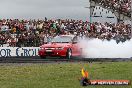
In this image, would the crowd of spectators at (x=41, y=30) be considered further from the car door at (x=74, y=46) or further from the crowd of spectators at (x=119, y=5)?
the crowd of spectators at (x=119, y=5)

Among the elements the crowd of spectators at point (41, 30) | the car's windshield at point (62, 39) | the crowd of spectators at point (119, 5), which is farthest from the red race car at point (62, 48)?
the crowd of spectators at point (119, 5)

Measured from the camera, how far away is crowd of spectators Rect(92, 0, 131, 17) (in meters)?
40.5

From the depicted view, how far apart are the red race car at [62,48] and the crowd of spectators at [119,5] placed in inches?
523

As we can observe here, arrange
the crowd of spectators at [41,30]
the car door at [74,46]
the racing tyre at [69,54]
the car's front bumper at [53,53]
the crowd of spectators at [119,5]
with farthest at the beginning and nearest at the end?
the crowd of spectators at [119,5] → the crowd of spectators at [41,30] → the car door at [74,46] → the racing tyre at [69,54] → the car's front bumper at [53,53]

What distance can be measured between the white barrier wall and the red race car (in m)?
3.83

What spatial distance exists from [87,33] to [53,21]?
9.13 ft

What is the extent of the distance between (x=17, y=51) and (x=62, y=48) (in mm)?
5537

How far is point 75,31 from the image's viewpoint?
3519cm

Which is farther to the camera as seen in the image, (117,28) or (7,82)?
(117,28)

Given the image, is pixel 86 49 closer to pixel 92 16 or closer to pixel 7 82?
pixel 92 16

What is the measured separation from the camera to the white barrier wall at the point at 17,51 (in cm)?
3117

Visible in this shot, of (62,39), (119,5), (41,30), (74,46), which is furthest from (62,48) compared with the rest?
(119,5)

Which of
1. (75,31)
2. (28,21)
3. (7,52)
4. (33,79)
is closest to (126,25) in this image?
(75,31)

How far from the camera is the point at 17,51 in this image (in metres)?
31.7
